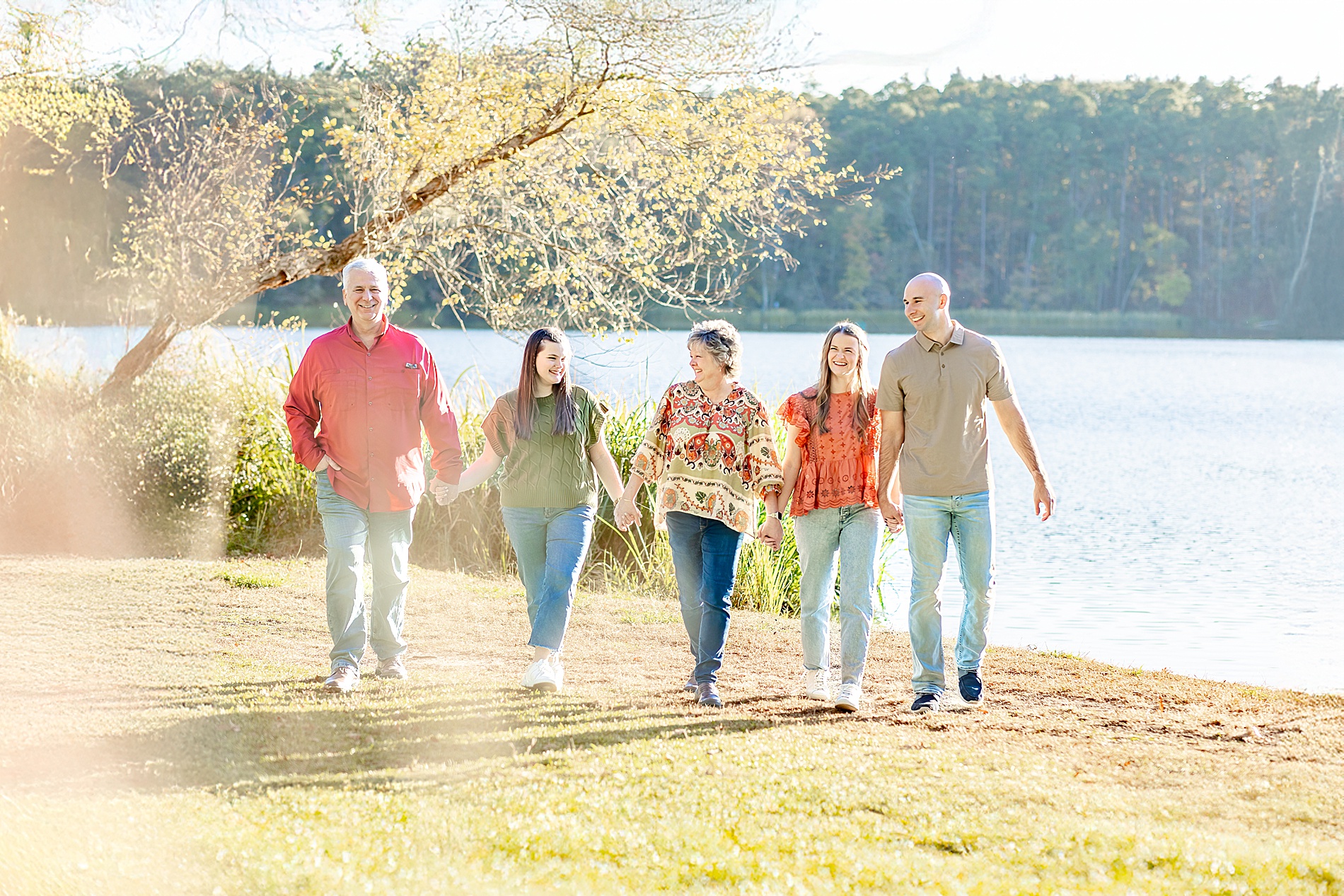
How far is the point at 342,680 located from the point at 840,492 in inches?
102

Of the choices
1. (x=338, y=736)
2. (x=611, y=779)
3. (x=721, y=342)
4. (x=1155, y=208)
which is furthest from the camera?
(x=1155, y=208)

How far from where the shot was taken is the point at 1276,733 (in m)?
6.39

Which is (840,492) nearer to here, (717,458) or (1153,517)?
(717,458)

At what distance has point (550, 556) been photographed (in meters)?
6.45

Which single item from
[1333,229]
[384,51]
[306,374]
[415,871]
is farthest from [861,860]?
[1333,229]

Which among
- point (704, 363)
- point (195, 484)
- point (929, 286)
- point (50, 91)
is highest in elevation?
point (50, 91)

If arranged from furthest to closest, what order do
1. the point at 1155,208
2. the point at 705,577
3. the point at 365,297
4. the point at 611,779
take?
the point at 1155,208 < the point at 705,577 < the point at 365,297 < the point at 611,779

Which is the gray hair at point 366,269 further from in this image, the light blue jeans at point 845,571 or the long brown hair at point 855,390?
the light blue jeans at point 845,571

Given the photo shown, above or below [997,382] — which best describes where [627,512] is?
below

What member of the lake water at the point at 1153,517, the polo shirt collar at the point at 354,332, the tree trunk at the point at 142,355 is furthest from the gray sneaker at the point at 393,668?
the tree trunk at the point at 142,355

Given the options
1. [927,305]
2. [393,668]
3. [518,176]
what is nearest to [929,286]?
[927,305]

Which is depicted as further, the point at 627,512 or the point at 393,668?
the point at 393,668

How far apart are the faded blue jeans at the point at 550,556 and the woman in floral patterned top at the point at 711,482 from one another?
0.26 m

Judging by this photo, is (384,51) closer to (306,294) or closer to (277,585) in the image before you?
(277,585)
